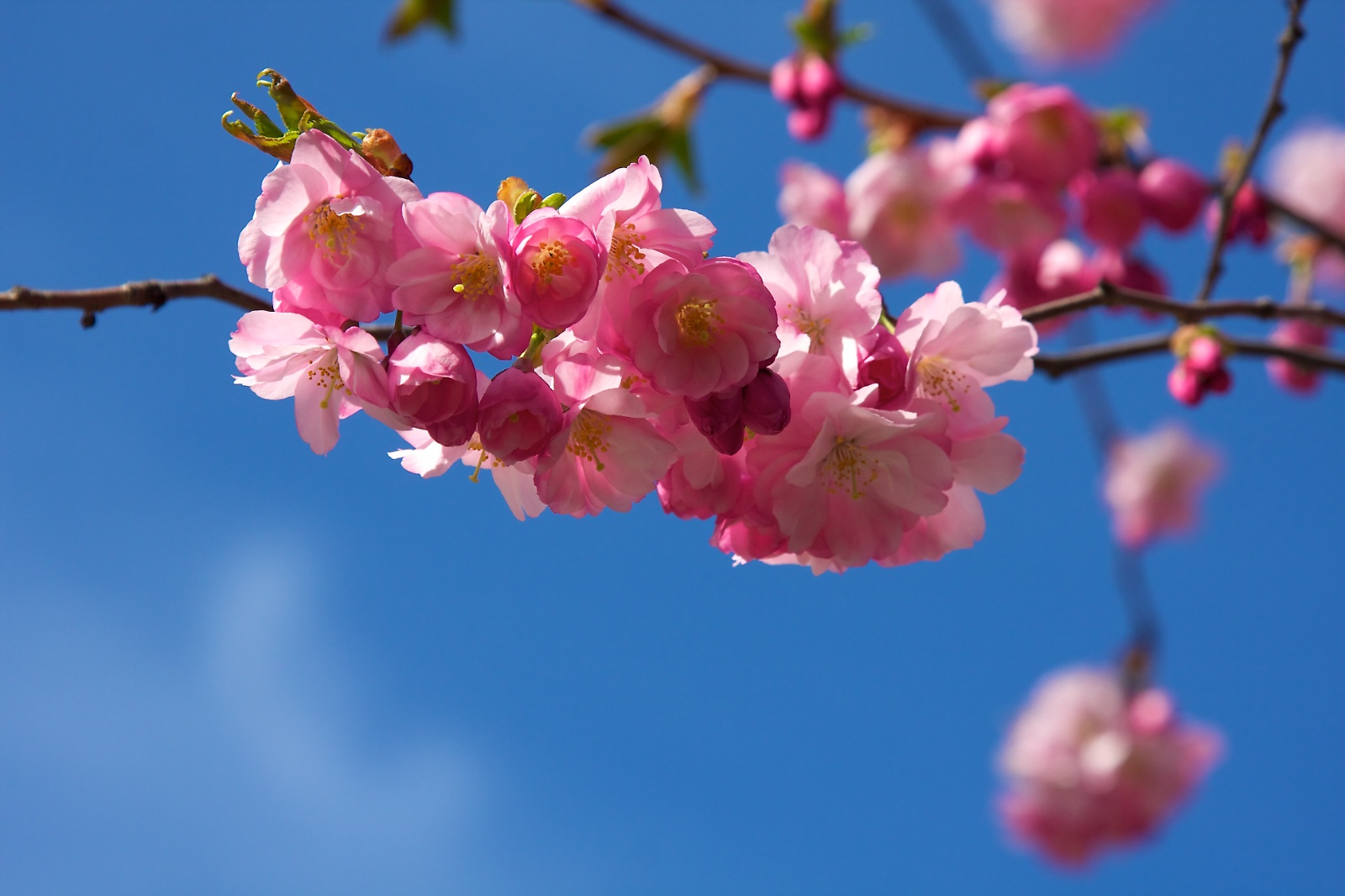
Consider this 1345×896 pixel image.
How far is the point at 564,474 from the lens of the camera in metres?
1.05

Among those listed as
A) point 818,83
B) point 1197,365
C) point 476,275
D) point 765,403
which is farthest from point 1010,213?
point 476,275

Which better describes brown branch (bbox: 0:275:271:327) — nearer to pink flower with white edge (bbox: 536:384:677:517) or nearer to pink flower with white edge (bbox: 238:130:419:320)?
pink flower with white edge (bbox: 238:130:419:320)

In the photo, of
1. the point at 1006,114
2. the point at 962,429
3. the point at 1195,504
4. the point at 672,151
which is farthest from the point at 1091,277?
the point at 1195,504

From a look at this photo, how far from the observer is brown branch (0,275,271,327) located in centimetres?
110

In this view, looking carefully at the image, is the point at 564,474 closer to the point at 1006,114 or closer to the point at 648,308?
the point at 648,308

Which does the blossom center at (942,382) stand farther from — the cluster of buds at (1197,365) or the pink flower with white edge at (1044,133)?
the pink flower with white edge at (1044,133)

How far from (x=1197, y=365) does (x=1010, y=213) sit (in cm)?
151

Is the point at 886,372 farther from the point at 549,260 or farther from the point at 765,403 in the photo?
the point at 549,260

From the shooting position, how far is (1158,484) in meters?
6.36

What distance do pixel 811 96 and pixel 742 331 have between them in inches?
91.2

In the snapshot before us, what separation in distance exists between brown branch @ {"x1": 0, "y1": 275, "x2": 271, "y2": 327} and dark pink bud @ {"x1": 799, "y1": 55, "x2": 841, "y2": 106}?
220 centimetres

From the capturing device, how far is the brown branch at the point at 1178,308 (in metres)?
1.41

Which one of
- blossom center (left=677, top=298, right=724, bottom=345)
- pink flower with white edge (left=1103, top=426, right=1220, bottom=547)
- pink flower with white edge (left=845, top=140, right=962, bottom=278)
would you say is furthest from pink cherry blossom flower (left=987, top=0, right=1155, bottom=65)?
blossom center (left=677, top=298, right=724, bottom=345)

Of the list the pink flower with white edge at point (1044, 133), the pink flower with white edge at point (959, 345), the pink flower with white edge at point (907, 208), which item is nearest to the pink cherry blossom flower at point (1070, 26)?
the pink flower with white edge at point (907, 208)
